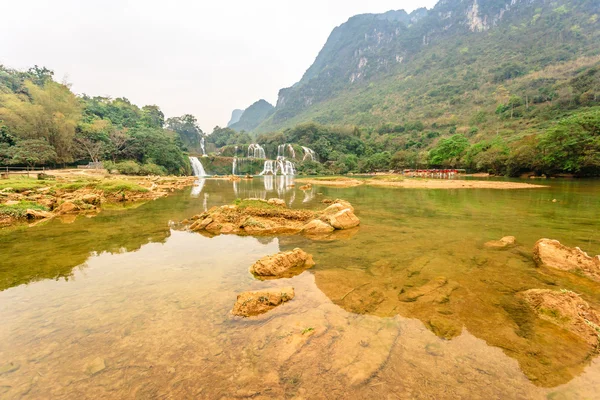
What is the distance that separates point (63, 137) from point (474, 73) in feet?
463

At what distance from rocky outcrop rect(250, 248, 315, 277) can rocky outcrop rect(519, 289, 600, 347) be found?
3661mm

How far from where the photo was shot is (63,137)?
36.6 meters

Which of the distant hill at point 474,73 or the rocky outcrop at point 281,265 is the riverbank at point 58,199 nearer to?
the rocky outcrop at point 281,265

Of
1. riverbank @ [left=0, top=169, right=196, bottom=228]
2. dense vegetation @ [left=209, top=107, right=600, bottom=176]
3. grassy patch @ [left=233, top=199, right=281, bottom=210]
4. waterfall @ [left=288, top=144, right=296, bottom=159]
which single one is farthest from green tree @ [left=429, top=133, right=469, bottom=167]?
riverbank @ [left=0, top=169, right=196, bottom=228]

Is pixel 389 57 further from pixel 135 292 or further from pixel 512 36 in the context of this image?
pixel 135 292

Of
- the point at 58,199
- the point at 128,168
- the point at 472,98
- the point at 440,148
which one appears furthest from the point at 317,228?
the point at 472,98

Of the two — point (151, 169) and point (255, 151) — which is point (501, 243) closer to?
point (151, 169)

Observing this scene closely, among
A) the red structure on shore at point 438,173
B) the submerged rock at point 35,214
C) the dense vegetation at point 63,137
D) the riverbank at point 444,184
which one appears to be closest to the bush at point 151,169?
the dense vegetation at point 63,137

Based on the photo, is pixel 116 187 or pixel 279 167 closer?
pixel 116 187

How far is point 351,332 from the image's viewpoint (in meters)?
3.23

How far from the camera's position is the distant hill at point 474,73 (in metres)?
72.7

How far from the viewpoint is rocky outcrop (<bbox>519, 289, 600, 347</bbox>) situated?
3.13 m

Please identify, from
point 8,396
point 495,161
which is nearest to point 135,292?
point 8,396

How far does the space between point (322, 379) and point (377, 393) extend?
0.51m
